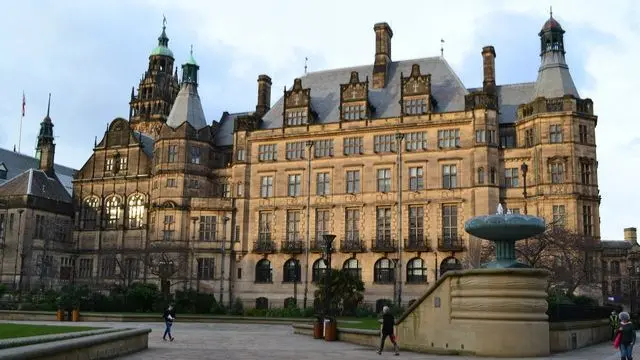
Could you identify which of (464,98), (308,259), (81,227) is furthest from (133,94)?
(464,98)

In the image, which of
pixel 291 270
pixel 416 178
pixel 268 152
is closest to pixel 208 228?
pixel 291 270

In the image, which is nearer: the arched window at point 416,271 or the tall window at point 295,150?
the arched window at point 416,271

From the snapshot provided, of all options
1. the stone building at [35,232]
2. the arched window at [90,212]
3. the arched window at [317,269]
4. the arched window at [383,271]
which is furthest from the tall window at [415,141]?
the stone building at [35,232]

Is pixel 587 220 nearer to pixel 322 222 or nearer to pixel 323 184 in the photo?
pixel 322 222

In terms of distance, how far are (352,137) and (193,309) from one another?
857 inches

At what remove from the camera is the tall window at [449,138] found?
188ft

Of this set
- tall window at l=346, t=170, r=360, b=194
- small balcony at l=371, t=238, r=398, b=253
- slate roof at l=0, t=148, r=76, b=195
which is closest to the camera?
small balcony at l=371, t=238, r=398, b=253

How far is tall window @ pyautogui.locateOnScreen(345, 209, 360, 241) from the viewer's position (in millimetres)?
59647

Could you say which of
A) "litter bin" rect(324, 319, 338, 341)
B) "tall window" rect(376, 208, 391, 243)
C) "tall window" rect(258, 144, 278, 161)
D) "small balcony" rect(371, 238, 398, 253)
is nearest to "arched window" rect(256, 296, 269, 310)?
"small balcony" rect(371, 238, 398, 253)

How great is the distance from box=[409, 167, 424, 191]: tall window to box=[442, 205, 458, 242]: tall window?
9.65ft

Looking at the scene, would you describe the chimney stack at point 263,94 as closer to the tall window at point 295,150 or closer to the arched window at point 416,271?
the tall window at point 295,150

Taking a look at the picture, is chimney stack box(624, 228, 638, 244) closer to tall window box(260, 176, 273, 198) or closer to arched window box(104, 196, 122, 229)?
tall window box(260, 176, 273, 198)

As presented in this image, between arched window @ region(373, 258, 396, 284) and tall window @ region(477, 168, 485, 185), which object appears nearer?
tall window @ region(477, 168, 485, 185)

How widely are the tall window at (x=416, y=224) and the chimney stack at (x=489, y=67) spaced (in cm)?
1303
